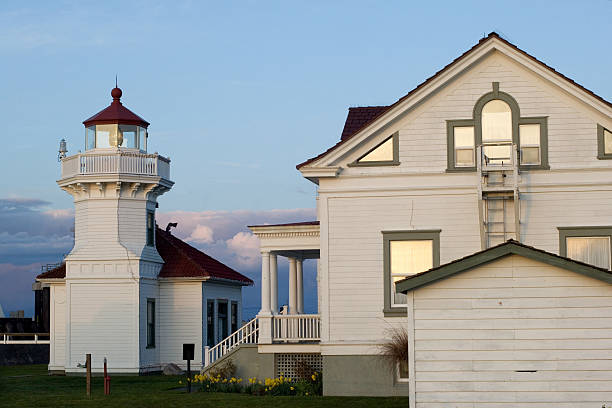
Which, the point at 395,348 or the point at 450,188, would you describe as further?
the point at 450,188

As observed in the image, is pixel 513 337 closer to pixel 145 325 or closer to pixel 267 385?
pixel 267 385

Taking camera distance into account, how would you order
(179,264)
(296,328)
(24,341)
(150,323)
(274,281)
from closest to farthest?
1. (296,328)
2. (274,281)
3. (150,323)
4. (179,264)
5. (24,341)

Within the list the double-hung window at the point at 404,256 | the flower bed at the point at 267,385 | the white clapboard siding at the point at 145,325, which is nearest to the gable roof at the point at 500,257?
the double-hung window at the point at 404,256

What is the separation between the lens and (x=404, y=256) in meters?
24.3

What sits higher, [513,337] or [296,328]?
[513,337]

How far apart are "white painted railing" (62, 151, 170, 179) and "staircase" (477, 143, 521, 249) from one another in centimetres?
1741

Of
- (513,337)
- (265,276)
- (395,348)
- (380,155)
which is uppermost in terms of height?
(380,155)

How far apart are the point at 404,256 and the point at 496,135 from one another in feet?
12.3

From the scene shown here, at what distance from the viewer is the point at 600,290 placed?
16.2m

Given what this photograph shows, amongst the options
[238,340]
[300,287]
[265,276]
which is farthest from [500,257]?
[300,287]

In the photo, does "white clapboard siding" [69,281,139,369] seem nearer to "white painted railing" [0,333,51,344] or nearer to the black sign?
"white painted railing" [0,333,51,344]

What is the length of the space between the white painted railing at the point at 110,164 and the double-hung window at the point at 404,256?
15.9m

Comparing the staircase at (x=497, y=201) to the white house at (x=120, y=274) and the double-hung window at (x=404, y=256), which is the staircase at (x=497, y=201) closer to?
the double-hung window at (x=404, y=256)

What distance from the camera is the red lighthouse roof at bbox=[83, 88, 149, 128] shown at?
38312 mm
